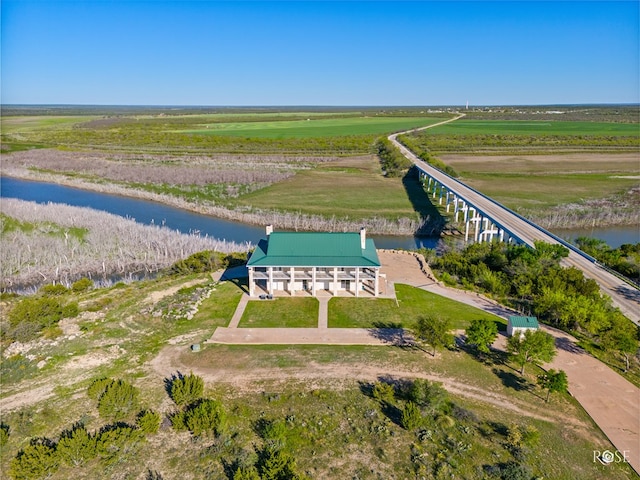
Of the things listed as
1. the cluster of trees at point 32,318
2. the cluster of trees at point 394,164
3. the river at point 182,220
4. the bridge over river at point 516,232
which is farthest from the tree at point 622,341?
the cluster of trees at point 394,164

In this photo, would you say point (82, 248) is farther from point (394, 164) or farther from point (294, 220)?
point (394, 164)

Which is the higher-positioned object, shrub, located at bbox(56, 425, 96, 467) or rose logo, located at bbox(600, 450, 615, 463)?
shrub, located at bbox(56, 425, 96, 467)

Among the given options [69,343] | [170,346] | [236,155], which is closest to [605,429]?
[170,346]

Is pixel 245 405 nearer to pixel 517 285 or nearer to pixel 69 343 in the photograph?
pixel 69 343

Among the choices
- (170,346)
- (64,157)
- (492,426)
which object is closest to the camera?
(492,426)

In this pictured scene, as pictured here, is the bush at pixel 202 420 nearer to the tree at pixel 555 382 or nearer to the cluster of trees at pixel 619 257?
the tree at pixel 555 382

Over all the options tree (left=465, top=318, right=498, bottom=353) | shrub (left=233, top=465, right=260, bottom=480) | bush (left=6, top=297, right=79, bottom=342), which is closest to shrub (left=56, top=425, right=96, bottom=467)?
shrub (left=233, top=465, right=260, bottom=480)

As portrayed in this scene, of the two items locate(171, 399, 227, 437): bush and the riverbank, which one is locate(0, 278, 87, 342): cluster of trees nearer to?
locate(171, 399, 227, 437): bush
